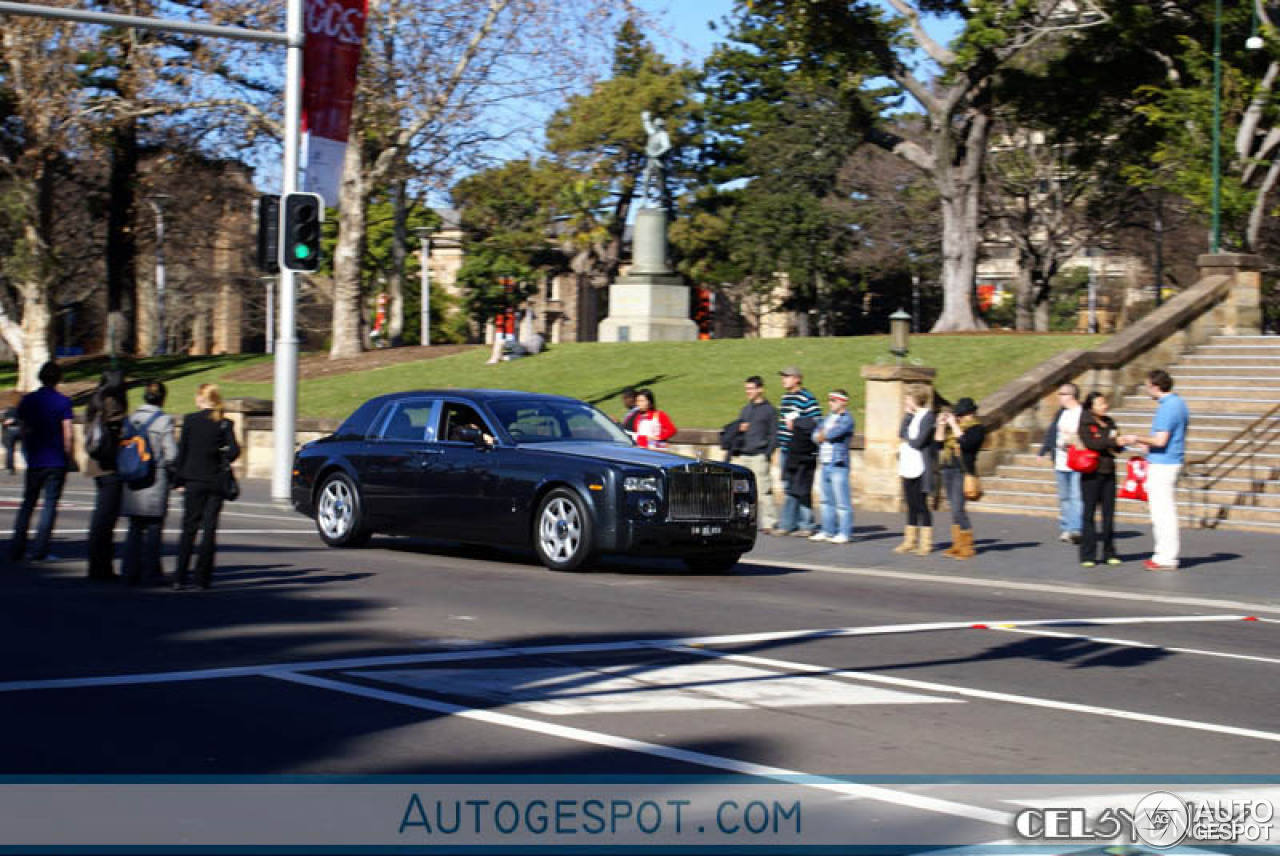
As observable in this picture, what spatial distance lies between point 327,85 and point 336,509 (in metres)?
7.74

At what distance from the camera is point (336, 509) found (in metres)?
15.9

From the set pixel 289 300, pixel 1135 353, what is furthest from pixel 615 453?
pixel 1135 353

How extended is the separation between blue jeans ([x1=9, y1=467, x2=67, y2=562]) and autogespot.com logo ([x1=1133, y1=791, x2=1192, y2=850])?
35.8 ft

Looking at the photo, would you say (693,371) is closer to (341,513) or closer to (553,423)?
(341,513)

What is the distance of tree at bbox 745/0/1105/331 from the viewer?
119 feet

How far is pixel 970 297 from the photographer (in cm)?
3725

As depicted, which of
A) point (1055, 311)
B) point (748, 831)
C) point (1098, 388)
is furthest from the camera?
point (1055, 311)

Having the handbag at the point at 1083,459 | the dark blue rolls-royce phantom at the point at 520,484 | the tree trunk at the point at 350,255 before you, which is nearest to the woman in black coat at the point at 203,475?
the dark blue rolls-royce phantom at the point at 520,484

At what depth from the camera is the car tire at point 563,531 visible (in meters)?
13.7

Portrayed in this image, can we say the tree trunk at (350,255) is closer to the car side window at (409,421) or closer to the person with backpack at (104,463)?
the car side window at (409,421)

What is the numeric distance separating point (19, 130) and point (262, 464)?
23032 mm

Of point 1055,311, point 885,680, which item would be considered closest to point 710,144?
point 1055,311

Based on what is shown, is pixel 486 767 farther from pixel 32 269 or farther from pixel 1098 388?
pixel 32 269

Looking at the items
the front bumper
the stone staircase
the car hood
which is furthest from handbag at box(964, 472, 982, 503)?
the stone staircase
